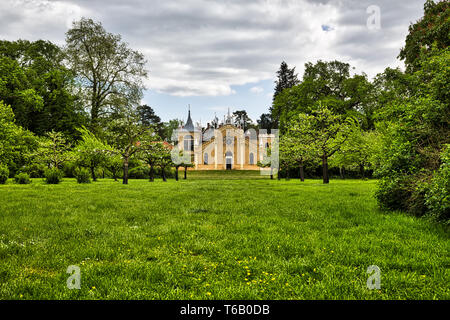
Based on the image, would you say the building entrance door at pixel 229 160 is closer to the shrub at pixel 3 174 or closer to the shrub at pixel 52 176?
the shrub at pixel 52 176

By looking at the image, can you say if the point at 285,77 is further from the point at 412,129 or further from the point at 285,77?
the point at 412,129

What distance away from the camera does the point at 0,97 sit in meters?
27.8

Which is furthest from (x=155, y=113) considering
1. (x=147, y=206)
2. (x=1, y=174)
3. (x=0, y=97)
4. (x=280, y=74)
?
(x=147, y=206)

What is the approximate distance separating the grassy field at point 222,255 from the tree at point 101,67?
2969cm

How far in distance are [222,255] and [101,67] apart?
35.9 meters

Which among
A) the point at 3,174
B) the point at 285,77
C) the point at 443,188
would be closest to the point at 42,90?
the point at 3,174

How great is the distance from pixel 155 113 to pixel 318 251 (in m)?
95.2

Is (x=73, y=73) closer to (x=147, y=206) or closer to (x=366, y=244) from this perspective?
(x=147, y=206)

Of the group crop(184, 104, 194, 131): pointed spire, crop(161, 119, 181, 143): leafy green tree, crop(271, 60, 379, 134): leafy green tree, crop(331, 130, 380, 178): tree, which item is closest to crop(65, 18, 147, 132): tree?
crop(271, 60, 379, 134): leafy green tree

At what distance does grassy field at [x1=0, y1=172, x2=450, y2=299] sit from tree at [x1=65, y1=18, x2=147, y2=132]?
2969 cm

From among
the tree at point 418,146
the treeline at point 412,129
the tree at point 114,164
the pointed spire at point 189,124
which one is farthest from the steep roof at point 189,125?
the tree at point 418,146

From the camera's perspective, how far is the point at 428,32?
16.0 meters

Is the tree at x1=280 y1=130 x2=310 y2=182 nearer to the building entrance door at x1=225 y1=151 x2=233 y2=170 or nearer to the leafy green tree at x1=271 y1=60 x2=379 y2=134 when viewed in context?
the leafy green tree at x1=271 y1=60 x2=379 y2=134

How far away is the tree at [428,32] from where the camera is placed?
15.3 m
